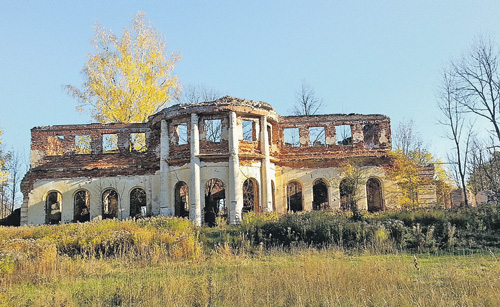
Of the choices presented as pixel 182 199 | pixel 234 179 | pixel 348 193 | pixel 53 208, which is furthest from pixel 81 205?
pixel 348 193

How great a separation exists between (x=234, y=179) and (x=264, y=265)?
9.87m

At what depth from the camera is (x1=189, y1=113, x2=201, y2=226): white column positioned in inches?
760

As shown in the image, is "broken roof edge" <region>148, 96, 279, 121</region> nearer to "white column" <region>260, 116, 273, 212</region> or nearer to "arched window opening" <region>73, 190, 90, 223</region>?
"white column" <region>260, 116, 273, 212</region>

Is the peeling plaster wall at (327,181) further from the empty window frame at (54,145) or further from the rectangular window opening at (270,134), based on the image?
the empty window frame at (54,145)

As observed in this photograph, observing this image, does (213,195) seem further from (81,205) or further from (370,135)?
(370,135)

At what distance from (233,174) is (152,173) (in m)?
5.21

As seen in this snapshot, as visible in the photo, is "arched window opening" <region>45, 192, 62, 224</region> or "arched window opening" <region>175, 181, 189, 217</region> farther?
"arched window opening" <region>45, 192, 62, 224</region>

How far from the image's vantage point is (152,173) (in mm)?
22297

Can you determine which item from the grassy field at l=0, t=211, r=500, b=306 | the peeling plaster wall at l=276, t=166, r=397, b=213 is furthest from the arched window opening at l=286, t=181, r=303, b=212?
the grassy field at l=0, t=211, r=500, b=306

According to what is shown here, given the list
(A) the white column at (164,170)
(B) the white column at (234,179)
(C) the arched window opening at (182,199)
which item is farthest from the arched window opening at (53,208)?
(B) the white column at (234,179)

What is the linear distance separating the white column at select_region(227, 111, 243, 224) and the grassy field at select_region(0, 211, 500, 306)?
309cm

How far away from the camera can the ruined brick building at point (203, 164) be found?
20.0 m

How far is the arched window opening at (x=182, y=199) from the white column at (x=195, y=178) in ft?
6.39

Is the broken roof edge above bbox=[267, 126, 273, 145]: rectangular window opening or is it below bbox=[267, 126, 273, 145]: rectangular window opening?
above
